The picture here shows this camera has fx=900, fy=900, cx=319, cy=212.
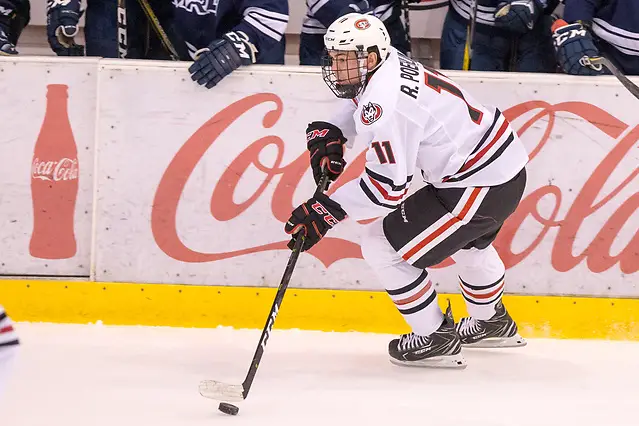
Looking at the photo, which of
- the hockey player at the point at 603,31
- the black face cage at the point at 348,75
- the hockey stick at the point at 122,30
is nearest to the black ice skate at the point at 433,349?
the black face cage at the point at 348,75

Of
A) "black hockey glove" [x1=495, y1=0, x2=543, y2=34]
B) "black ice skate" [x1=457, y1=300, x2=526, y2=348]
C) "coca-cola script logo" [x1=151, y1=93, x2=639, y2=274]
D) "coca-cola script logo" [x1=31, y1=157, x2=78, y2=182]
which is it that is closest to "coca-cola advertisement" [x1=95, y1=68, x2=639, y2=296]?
"coca-cola script logo" [x1=151, y1=93, x2=639, y2=274]

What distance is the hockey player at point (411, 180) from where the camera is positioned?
2463 mm

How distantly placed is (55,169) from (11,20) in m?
0.80

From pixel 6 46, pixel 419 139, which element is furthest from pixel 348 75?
pixel 6 46

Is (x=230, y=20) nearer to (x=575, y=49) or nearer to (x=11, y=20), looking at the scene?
(x=11, y=20)

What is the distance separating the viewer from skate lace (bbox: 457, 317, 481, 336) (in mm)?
3072

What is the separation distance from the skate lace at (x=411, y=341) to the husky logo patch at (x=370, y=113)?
81 centimetres

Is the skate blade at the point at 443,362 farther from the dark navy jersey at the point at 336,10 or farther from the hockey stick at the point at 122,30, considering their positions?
the hockey stick at the point at 122,30

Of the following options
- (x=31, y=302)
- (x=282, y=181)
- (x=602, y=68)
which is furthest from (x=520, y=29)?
(x=31, y=302)

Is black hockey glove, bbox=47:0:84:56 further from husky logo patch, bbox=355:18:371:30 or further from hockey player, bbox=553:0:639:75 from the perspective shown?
hockey player, bbox=553:0:639:75

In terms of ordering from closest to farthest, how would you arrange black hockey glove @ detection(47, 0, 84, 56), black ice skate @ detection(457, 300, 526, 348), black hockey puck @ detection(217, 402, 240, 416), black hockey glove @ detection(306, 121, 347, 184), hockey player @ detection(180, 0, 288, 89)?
black hockey puck @ detection(217, 402, 240, 416) < black hockey glove @ detection(306, 121, 347, 184) < black ice skate @ detection(457, 300, 526, 348) < hockey player @ detection(180, 0, 288, 89) < black hockey glove @ detection(47, 0, 84, 56)

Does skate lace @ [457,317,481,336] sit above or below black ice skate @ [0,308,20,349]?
below

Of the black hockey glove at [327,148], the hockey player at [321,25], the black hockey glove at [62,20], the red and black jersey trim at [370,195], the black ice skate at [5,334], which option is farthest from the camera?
the hockey player at [321,25]

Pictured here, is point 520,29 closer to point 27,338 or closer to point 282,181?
point 282,181
